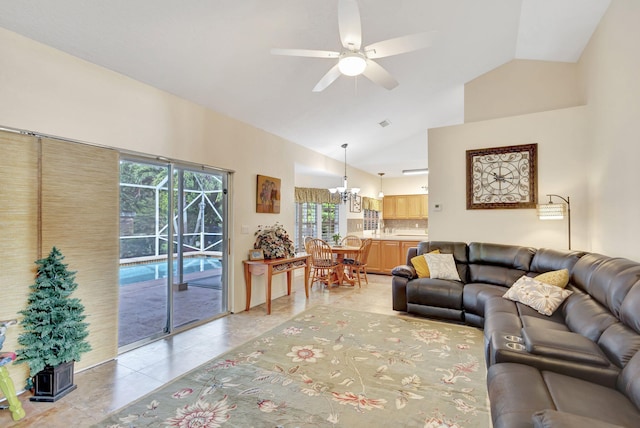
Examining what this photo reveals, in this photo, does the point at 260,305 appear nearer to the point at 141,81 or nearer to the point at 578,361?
the point at 141,81

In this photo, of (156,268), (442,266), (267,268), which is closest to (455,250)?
(442,266)

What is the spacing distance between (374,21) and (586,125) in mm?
3115

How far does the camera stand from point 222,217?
418 centimetres

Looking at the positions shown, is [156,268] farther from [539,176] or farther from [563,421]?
Answer: [539,176]

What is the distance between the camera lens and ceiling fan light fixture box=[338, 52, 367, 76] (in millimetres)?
2287

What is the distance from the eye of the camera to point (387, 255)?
23.3 feet

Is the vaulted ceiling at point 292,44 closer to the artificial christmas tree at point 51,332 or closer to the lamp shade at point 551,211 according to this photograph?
the artificial christmas tree at point 51,332

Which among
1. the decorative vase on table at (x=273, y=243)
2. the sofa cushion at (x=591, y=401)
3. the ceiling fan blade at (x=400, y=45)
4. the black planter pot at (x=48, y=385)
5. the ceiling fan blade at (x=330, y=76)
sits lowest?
the black planter pot at (x=48, y=385)

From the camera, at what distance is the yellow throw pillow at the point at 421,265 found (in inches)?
168

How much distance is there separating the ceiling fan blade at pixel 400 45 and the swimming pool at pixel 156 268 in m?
3.08

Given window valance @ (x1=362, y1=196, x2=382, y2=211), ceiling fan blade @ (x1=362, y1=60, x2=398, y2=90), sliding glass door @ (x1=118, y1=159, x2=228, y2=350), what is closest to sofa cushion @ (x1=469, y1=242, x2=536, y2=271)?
ceiling fan blade @ (x1=362, y1=60, x2=398, y2=90)

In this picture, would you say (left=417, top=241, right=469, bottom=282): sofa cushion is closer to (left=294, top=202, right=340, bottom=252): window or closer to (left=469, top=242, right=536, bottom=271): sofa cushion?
(left=469, top=242, right=536, bottom=271): sofa cushion

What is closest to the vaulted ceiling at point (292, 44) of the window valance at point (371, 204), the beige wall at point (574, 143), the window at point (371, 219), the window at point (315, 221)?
the beige wall at point (574, 143)

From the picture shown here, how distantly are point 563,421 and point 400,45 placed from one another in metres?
2.33
